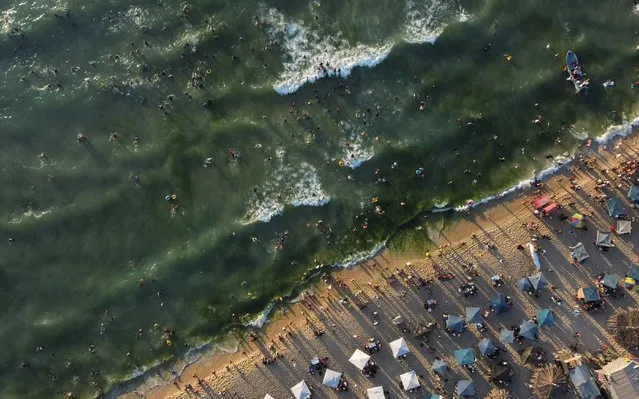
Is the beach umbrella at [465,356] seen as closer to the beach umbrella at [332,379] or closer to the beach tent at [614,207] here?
the beach umbrella at [332,379]

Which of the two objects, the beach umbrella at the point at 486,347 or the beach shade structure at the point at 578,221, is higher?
the beach shade structure at the point at 578,221

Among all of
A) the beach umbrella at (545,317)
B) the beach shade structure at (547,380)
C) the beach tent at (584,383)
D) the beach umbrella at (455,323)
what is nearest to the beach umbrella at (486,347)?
the beach umbrella at (455,323)

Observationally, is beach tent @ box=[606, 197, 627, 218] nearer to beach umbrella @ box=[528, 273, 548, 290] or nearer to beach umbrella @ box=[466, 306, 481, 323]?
beach umbrella @ box=[528, 273, 548, 290]

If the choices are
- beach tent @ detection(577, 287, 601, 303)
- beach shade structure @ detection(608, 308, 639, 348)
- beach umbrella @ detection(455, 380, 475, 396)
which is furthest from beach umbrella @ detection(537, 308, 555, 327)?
beach umbrella @ detection(455, 380, 475, 396)

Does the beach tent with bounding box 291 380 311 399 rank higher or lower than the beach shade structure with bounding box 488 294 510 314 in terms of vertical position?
higher

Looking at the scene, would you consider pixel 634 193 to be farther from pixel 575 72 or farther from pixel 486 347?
pixel 486 347

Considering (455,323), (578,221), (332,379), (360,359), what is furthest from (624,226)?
(332,379)

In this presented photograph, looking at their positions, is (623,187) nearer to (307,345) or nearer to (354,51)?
(354,51)
